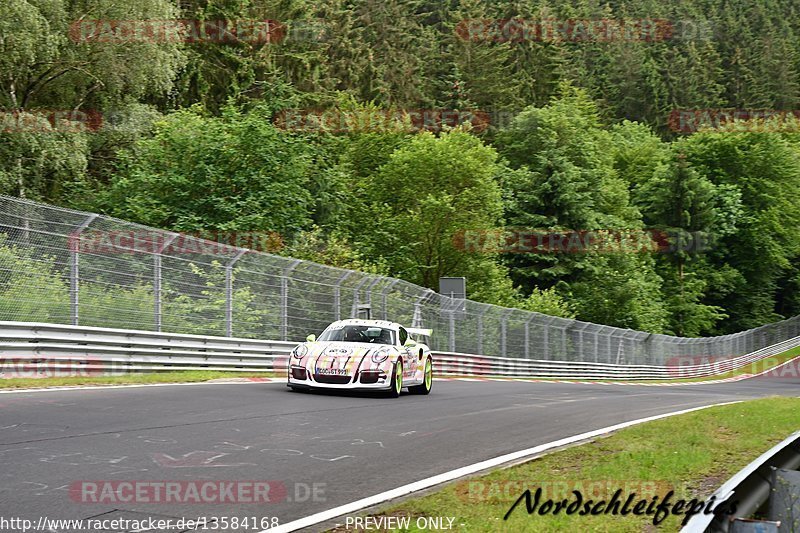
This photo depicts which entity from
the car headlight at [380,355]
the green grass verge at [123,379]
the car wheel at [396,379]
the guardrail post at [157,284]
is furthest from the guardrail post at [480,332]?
the car headlight at [380,355]

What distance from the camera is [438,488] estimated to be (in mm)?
7078

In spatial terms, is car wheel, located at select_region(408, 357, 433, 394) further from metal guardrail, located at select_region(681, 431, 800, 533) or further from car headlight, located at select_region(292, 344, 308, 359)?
metal guardrail, located at select_region(681, 431, 800, 533)

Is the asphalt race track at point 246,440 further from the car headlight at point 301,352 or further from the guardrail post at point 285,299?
the guardrail post at point 285,299

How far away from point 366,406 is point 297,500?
22.6 feet

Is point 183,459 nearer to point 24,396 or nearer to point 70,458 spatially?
point 70,458

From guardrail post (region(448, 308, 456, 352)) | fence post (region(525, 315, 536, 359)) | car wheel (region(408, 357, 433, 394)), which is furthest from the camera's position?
fence post (region(525, 315, 536, 359))

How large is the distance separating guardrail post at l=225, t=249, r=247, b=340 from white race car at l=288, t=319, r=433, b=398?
475cm

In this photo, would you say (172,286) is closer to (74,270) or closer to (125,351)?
(125,351)

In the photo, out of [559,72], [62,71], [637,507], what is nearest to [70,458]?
[637,507]

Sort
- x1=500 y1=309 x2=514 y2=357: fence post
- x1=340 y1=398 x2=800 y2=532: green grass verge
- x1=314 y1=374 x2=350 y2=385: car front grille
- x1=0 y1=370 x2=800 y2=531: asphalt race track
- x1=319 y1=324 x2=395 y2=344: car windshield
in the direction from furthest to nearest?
1. x1=500 y1=309 x2=514 y2=357: fence post
2. x1=319 y1=324 x2=395 y2=344: car windshield
3. x1=314 y1=374 x2=350 y2=385: car front grille
4. x1=0 y1=370 x2=800 y2=531: asphalt race track
5. x1=340 y1=398 x2=800 y2=532: green grass verge

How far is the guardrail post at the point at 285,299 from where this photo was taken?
2172cm

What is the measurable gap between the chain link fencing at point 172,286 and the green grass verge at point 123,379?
0.91 metres

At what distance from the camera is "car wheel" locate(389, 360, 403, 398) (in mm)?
15102

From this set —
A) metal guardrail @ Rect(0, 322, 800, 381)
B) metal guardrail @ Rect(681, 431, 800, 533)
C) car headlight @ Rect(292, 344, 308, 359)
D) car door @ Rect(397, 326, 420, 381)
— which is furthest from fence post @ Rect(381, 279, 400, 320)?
metal guardrail @ Rect(681, 431, 800, 533)
